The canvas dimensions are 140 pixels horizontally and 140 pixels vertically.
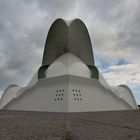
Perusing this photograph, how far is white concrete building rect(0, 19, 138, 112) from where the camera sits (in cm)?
1394

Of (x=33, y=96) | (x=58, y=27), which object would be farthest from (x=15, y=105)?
(x=58, y=27)

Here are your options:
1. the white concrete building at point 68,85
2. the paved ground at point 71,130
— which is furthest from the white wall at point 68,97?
the paved ground at point 71,130

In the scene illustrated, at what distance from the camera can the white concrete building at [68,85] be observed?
1394 centimetres

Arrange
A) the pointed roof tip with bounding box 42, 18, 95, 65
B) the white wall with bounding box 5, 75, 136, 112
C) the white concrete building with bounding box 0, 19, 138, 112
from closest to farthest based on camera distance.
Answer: the white wall with bounding box 5, 75, 136, 112 → the white concrete building with bounding box 0, 19, 138, 112 → the pointed roof tip with bounding box 42, 18, 95, 65

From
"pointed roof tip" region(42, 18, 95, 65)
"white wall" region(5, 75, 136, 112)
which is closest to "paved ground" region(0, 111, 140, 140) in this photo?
"white wall" region(5, 75, 136, 112)

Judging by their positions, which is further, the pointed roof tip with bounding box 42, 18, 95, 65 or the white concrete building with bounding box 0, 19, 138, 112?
the pointed roof tip with bounding box 42, 18, 95, 65

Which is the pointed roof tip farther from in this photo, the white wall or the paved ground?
the paved ground

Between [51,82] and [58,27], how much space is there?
9053mm

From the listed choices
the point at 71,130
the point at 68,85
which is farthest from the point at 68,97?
the point at 71,130

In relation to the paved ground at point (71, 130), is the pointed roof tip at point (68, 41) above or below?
above

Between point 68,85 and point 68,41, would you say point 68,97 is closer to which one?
point 68,85

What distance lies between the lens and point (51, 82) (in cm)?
1528

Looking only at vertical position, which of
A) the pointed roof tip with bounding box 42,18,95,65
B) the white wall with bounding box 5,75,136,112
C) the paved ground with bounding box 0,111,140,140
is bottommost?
the paved ground with bounding box 0,111,140,140

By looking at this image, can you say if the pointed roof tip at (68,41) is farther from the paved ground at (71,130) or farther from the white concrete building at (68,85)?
the paved ground at (71,130)
